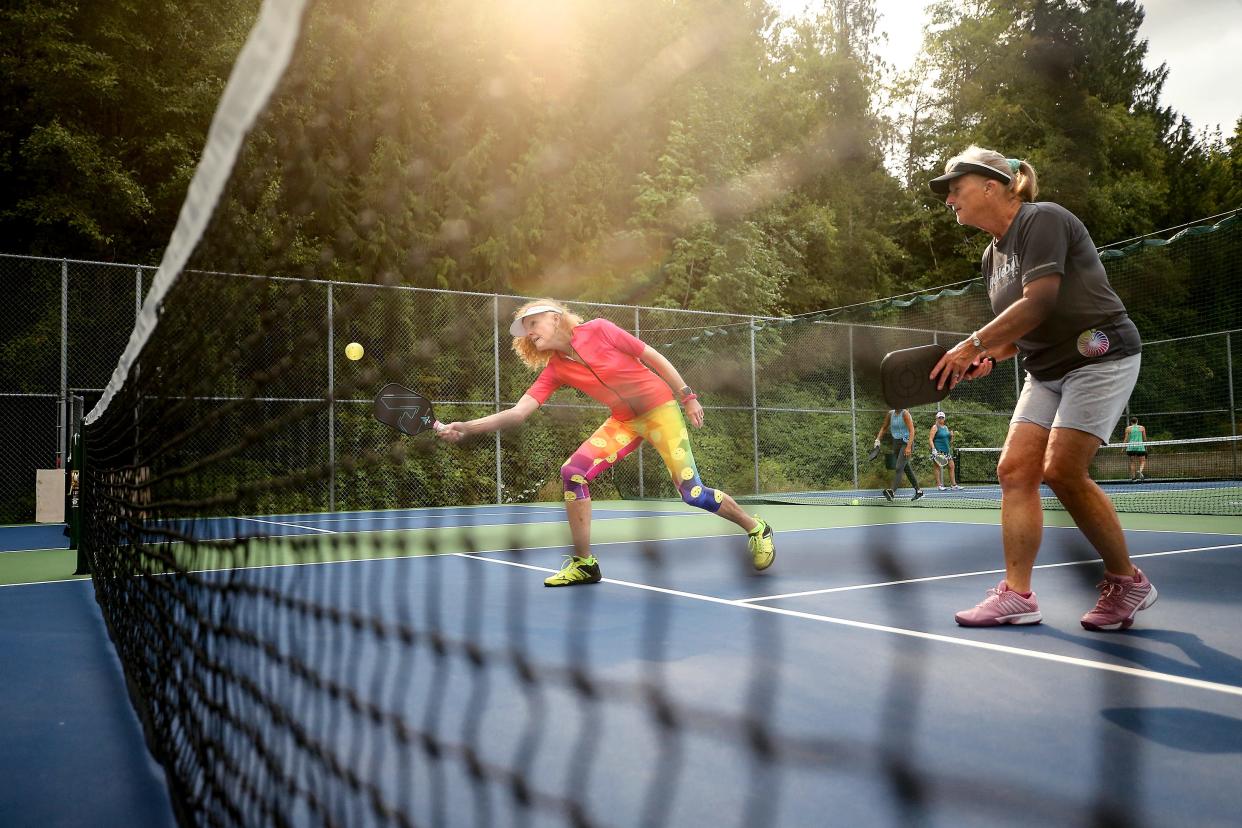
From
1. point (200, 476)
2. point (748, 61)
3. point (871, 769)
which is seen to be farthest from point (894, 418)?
point (748, 61)

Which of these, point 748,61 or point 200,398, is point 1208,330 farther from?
point 200,398

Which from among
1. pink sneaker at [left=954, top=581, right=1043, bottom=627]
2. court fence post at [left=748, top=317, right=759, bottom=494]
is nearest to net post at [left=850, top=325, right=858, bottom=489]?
court fence post at [left=748, top=317, right=759, bottom=494]

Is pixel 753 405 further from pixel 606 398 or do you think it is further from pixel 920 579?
pixel 606 398

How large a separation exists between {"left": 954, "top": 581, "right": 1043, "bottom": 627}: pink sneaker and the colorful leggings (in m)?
1.58

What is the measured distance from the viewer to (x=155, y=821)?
6.25 ft

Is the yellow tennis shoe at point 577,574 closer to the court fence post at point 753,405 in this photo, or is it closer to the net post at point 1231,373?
the court fence post at point 753,405

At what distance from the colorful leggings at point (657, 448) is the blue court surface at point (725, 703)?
471 mm

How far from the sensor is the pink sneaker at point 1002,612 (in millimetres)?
3605

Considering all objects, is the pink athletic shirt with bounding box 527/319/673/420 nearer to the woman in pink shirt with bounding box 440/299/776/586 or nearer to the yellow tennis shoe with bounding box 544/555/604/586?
the woman in pink shirt with bounding box 440/299/776/586

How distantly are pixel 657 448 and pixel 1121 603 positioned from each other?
219cm

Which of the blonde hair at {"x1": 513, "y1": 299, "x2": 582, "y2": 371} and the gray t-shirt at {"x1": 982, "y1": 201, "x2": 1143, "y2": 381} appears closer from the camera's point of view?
the gray t-shirt at {"x1": 982, "y1": 201, "x2": 1143, "y2": 381}

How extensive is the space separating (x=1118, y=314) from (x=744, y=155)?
863 inches

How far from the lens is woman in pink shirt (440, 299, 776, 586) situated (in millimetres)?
4777

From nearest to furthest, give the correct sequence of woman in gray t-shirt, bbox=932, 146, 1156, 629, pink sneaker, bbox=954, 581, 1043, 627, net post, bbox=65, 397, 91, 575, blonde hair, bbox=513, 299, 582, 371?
woman in gray t-shirt, bbox=932, 146, 1156, 629 < pink sneaker, bbox=954, 581, 1043, 627 < blonde hair, bbox=513, 299, 582, 371 < net post, bbox=65, 397, 91, 575
